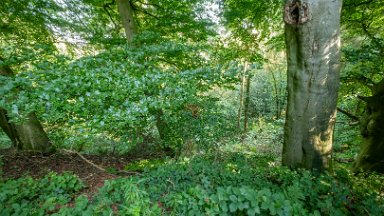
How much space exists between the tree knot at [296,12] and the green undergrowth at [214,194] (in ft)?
5.43

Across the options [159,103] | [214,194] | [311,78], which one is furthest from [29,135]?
[311,78]

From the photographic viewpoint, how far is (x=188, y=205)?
224 centimetres

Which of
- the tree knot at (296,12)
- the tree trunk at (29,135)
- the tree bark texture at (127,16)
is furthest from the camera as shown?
the tree bark texture at (127,16)

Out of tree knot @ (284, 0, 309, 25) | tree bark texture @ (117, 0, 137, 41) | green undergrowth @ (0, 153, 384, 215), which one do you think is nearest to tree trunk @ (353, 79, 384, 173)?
green undergrowth @ (0, 153, 384, 215)

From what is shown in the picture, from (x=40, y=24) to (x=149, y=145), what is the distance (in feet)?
14.2

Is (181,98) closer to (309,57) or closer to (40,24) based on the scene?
(309,57)

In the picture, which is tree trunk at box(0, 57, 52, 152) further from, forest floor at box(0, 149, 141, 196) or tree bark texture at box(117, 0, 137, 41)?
tree bark texture at box(117, 0, 137, 41)

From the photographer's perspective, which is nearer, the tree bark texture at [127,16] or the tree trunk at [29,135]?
the tree trunk at [29,135]

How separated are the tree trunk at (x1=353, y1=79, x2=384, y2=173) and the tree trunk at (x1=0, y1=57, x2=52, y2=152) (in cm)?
669

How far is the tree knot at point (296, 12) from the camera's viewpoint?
2.28 m

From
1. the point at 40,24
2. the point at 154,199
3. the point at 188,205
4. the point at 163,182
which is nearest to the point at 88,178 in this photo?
the point at 163,182

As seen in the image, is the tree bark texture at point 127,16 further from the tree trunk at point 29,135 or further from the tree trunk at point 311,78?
the tree trunk at point 311,78

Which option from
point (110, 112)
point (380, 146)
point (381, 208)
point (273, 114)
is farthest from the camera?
point (273, 114)

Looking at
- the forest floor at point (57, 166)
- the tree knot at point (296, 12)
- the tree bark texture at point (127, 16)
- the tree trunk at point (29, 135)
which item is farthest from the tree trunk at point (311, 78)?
the tree trunk at point (29, 135)
